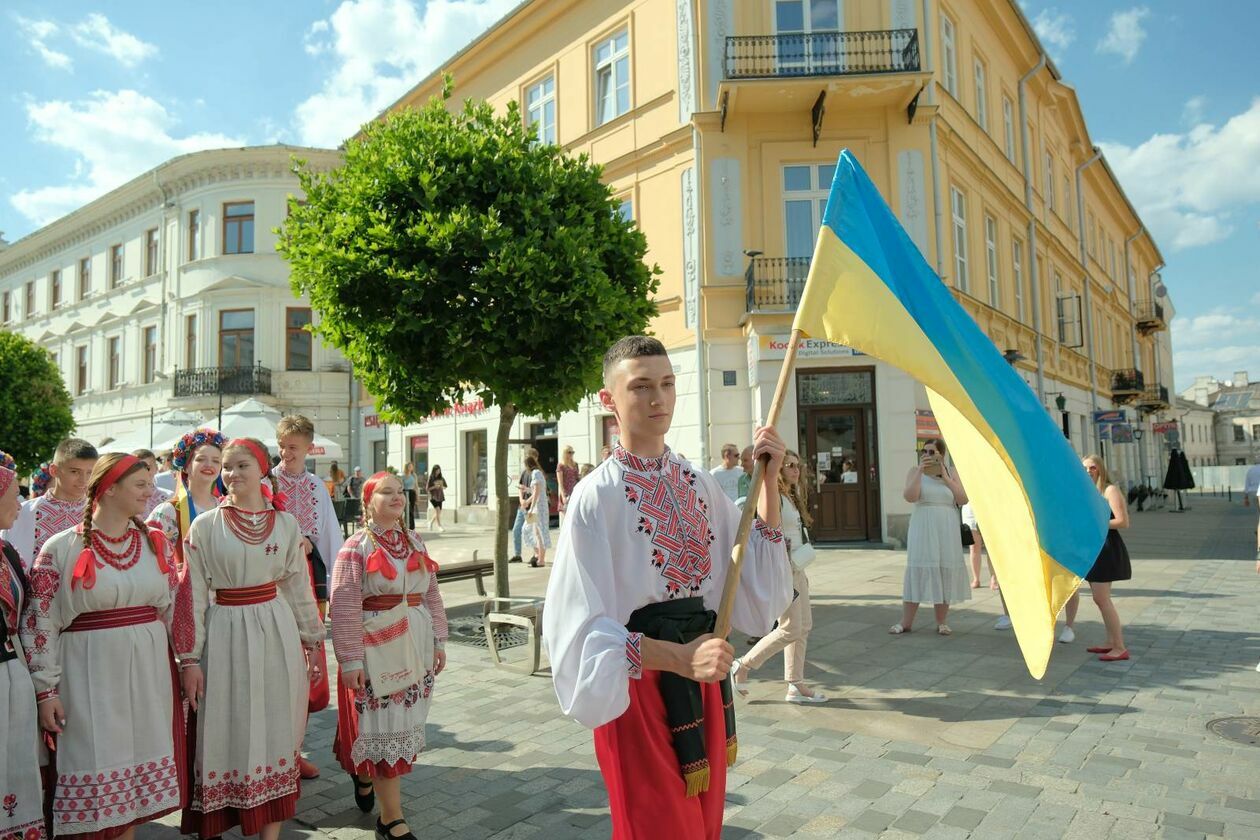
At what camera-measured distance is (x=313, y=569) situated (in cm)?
536

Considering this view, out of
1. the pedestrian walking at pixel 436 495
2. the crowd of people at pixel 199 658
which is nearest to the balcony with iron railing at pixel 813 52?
the pedestrian walking at pixel 436 495

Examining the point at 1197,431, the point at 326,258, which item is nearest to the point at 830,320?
the point at 326,258

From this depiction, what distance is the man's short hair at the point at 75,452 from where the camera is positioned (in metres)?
4.66

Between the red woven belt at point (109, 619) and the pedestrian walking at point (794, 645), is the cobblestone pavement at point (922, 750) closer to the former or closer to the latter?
the pedestrian walking at point (794, 645)

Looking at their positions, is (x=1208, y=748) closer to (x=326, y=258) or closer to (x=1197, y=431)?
(x=326, y=258)

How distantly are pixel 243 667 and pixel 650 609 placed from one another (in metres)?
2.27

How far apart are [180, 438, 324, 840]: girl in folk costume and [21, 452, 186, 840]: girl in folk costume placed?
0.48 ft

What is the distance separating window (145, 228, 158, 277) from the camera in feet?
104

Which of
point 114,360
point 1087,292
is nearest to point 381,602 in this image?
point 1087,292

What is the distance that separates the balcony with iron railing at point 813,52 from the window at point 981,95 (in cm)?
515

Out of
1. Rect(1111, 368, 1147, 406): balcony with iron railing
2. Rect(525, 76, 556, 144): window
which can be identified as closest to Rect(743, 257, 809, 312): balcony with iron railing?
Rect(525, 76, 556, 144): window

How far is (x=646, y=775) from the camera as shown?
7.59ft

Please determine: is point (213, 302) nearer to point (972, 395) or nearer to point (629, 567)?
point (629, 567)

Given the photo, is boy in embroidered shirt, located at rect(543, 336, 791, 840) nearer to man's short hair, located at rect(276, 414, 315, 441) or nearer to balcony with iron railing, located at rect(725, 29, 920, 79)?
man's short hair, located at rect(276, 414, 315, 441)
